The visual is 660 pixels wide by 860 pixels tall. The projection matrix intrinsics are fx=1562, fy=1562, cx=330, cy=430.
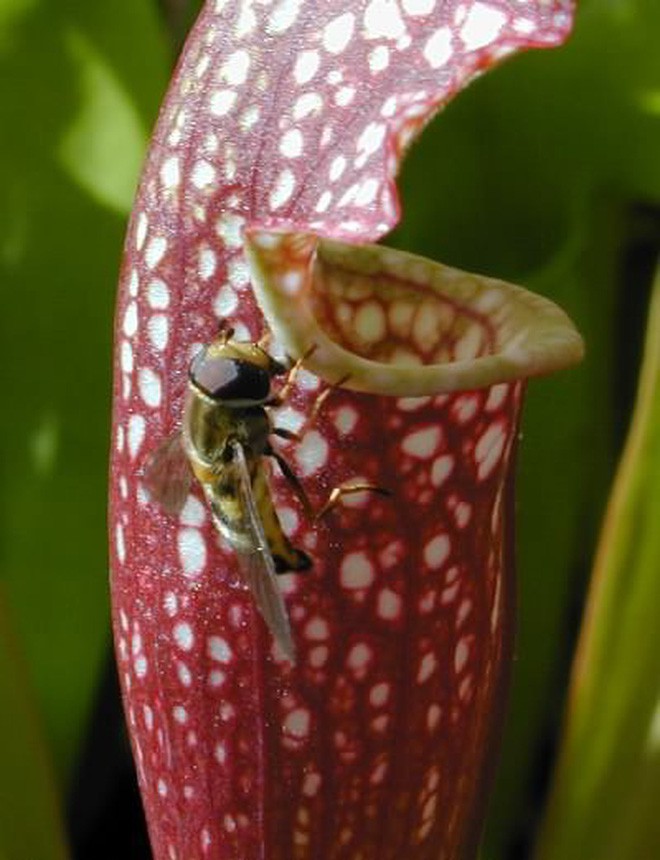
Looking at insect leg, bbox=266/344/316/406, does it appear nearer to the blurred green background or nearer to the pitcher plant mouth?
the pitcher plant mouth

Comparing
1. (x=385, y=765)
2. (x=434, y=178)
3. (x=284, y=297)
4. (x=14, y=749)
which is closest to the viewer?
(x=284, y=297)

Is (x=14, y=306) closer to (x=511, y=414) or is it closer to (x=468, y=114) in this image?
(x=468, y=114)

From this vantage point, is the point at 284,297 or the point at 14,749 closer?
the point at 284,297

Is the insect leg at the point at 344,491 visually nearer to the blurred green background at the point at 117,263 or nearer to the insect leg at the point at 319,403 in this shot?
the insect leg at the point at 319,403

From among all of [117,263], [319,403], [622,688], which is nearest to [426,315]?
[319,403]

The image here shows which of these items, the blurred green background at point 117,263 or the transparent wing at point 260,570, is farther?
the blurred green background at point 117,263

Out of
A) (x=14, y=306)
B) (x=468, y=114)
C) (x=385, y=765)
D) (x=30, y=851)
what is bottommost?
(x=30, y=851)

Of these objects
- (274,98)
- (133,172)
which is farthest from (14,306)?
(274,98)

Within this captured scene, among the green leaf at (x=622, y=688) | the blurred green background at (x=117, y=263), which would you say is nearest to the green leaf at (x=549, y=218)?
the blurred green background at (x=117, y=263)

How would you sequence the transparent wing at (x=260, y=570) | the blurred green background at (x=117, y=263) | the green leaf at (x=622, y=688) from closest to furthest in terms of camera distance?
the transparent wing at (x=260, y=570)
the green leaf at (x=622, y=688)
the blurred green background at (x=117, y=263)
